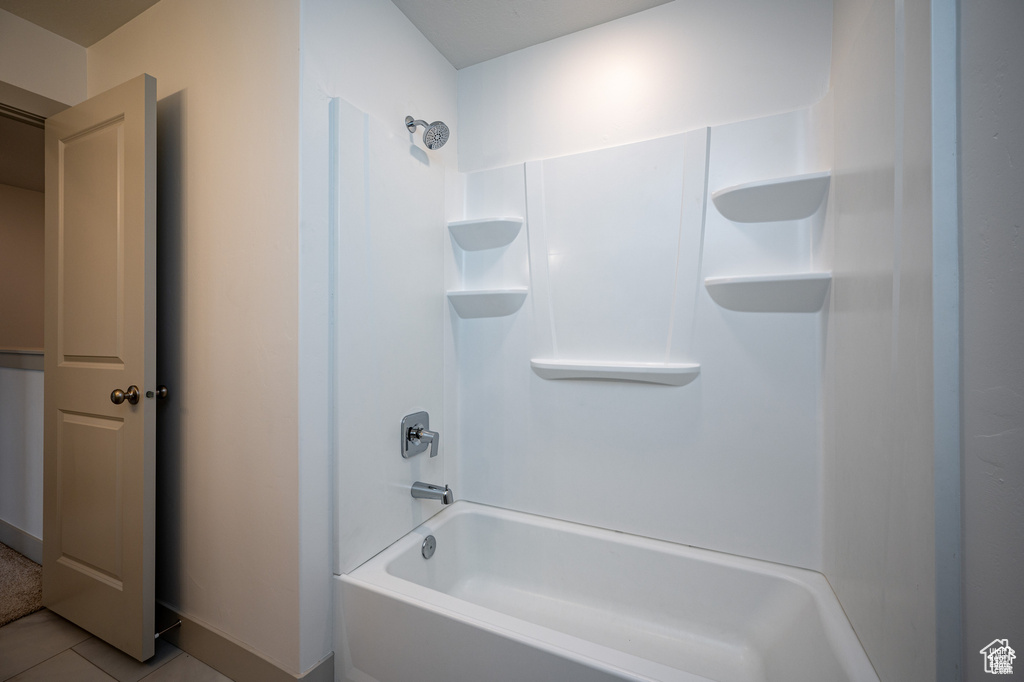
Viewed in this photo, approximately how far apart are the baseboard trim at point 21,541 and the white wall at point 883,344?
132 inches

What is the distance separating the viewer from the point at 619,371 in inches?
62.9

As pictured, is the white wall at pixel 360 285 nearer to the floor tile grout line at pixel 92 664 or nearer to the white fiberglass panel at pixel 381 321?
the white fiberglass panel at pixel 381 321

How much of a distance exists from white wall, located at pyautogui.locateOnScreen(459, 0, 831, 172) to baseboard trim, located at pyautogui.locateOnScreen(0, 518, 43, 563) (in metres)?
2.81

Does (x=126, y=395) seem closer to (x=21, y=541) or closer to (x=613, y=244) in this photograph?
(x=21, y=541)

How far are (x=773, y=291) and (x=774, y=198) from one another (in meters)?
0.30

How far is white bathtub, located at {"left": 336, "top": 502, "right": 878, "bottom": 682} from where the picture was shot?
107cm

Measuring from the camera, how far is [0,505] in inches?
88.3

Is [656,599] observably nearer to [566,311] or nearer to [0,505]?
[566,311]

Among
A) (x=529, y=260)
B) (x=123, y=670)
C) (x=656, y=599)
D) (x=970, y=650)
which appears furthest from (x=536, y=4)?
(x=123, y=670)

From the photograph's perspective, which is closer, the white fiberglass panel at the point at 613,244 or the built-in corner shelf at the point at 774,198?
the built-in corner shelf at the point at 774,198

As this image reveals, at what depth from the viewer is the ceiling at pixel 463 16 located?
155 centimetres

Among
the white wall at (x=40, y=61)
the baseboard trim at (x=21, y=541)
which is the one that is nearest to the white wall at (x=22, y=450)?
the baseboard trim at (x=21, y=541)

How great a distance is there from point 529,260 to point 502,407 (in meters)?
0.65

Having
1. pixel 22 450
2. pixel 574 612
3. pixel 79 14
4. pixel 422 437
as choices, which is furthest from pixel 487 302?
pixel 22 450
